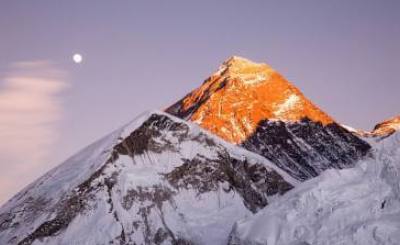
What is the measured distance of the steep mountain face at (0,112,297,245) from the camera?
272 ft

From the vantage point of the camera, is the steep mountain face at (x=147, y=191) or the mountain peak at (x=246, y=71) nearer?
the steep mountain face at (x=147, y=191)

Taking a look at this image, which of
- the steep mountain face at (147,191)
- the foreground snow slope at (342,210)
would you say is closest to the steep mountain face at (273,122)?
the steep mountain face at (147,191)

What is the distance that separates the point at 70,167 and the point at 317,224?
49.2m

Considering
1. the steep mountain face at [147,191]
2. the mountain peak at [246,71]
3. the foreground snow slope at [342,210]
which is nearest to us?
the foreground snow slope at [342,210]

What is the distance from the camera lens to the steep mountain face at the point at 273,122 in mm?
154950

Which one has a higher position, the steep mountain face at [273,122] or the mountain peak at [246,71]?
the mountain peak at [246,71]

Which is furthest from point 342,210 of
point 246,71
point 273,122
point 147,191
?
point 246,71

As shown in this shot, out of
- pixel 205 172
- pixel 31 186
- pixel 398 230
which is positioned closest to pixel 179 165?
pixel 205 172

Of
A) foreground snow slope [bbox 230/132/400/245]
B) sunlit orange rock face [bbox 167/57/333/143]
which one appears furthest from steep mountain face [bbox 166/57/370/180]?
foreground snow slope [bbox 230/132/400/245]

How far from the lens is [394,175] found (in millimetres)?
57531

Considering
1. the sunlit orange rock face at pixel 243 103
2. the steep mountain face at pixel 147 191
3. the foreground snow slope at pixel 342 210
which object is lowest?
the foreground snow slope at pixel 342 210

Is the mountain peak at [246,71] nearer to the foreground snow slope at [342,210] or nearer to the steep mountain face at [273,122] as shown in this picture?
the steep mountain face at [273,122]

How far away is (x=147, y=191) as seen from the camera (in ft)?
288

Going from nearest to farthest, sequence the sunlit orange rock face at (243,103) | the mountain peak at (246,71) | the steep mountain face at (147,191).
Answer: the steep mountain face at (147,191)
the sunlit orange rock face at (243,103)
the mountain peak at (246,71)
